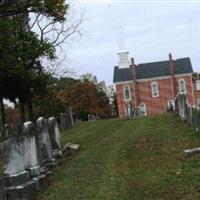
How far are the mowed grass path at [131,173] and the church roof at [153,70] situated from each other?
257 ft

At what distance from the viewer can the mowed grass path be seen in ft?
37.0

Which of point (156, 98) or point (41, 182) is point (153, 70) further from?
point (41, 182)

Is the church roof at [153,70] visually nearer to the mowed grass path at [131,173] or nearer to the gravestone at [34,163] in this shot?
the mowed grass path at [131,173]

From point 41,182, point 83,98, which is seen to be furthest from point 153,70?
point 41,182

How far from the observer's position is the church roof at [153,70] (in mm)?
98312

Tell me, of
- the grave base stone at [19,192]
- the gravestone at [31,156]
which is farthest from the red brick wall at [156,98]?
the grave base stone at [19,192]

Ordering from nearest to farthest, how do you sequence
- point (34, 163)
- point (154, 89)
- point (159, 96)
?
1. point (34, 163)
2. point (159, 96)
3. point (154, 89)

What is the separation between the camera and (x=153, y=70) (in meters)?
99.6

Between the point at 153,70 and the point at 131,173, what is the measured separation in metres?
86.7

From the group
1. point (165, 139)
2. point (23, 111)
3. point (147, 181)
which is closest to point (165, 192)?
point (147, 181)

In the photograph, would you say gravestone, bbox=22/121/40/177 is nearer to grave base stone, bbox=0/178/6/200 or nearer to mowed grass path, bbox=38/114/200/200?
mowed grass path, bbox=38/114/200/200

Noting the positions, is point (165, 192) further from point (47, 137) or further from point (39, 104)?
point (39, 104)

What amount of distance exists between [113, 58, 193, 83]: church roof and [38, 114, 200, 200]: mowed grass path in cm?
7838

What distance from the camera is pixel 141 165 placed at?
48.4 feet
